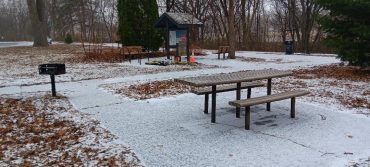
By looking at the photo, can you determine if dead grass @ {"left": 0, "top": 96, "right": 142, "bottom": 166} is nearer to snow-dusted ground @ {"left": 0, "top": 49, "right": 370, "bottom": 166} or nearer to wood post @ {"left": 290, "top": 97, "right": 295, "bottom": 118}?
snow-dusted ground @ {"left": 0, "top": 49, "right": 370, "bottom": 166}

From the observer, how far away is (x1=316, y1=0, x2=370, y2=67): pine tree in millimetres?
11544

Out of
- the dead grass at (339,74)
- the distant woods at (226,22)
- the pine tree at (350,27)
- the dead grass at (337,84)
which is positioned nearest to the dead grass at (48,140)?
the dead grass at (337,84)

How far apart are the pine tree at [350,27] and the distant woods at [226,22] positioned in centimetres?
104

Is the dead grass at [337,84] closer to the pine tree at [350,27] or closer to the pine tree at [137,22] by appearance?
the pine tree at [350,27]

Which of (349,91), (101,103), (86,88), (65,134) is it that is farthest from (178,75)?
(65,134)

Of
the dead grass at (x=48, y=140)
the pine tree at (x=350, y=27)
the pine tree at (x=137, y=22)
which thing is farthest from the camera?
the pine tree at (x=137, y=22)

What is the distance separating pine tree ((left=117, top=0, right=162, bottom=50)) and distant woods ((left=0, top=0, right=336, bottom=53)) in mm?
2775

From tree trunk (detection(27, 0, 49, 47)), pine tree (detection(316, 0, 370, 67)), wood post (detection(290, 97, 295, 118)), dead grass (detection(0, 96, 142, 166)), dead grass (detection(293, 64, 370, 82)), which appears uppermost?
tree trunk (detection(27, 0, 49, 47))

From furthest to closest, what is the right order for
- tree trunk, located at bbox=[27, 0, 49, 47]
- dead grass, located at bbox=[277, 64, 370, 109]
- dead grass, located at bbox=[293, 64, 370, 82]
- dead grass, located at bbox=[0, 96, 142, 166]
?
1. tree trunk, located at bbox=[27, 0, 49, 47]
2. dead grass, located at bbox=[293, 64, 370, 82]
3. dead grass, located at bbox=[277, 64, 370, 109]
4. dead grass, located at bbox=[0, 96, 142, 166]

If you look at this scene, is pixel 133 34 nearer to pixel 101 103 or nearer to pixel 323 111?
pixel 101 103

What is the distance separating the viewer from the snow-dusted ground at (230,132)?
15.0 feet

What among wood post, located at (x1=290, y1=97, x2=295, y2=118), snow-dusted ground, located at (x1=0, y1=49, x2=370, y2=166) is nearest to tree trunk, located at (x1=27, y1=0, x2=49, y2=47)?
snow-dusted ground, located at (x1=0, y1=49, x2=370, y2=166)

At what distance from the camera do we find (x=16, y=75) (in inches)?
535

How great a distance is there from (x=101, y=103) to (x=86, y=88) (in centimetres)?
244
